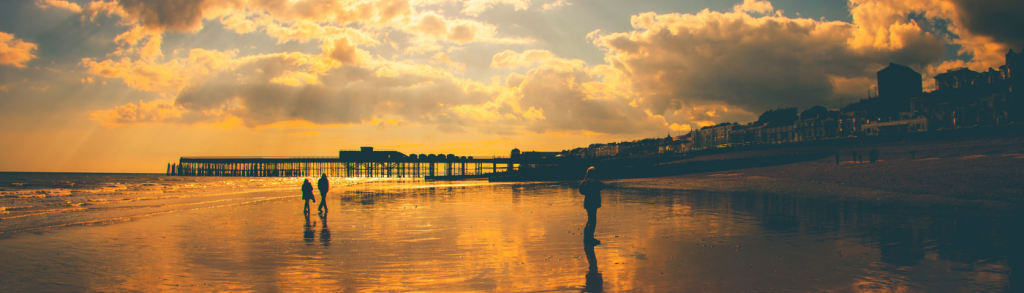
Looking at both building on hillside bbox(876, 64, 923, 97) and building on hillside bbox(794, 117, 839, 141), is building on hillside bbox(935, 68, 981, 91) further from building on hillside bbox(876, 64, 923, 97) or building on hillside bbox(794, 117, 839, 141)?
building on hillside bbox(794, 117, 839, 141)

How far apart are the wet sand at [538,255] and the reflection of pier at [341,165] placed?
9989cm

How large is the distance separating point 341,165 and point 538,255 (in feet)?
491

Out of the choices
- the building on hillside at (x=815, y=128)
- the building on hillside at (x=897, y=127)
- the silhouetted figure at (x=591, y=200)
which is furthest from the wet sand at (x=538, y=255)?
the building on hillside at (x=815, y=128)

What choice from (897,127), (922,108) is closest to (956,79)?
(922,108)

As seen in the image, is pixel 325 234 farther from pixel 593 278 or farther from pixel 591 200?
pixel 593 278

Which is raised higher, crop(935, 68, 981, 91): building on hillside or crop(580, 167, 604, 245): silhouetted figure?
crop(935, 68, 981, 91): building on hillside

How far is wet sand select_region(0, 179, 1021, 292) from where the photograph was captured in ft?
21.3

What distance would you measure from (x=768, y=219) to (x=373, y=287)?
11.1 m

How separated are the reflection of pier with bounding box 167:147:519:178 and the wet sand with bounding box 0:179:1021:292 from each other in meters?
99.9

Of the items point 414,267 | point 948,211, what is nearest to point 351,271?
point 414,267

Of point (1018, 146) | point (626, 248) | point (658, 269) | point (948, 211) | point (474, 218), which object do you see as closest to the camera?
point (658, 269)

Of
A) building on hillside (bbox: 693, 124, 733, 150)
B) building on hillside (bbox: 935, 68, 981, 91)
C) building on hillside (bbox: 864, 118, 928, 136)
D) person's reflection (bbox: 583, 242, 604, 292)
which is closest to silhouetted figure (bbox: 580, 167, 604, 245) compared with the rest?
person's reflection (bbox: 583, 242, 604, 292)

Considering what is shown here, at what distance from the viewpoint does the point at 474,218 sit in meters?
15.2

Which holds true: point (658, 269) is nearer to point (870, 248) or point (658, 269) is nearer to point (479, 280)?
point (479, 280)
